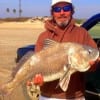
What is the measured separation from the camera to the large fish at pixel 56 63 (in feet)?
14.9

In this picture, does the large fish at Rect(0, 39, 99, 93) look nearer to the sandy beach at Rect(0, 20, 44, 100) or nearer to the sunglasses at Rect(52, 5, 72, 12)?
the sandy beach at Rect(0, 20, 44, 100)

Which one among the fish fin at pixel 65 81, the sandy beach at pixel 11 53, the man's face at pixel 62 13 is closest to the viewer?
the fish fin at pixel 65 81

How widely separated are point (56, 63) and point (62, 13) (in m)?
0.50

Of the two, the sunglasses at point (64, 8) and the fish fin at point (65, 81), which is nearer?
the fish fin at point (65, 81)

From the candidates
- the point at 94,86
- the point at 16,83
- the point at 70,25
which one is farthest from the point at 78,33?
the point at 94,86

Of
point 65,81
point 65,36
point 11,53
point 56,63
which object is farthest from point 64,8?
point 11,53

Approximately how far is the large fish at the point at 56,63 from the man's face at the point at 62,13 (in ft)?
0.76

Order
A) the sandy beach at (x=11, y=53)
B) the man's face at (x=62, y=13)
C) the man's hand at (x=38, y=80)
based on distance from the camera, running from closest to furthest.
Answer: the man's hand at (x=38, y=80) → the man's face at (x=62, y=13) → the sandy beach at (x=11, y=53)

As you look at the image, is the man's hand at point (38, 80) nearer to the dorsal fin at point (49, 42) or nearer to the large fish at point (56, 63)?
the large fish at point (56, 63)

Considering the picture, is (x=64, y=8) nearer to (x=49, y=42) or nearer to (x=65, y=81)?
(x=49, y=42)

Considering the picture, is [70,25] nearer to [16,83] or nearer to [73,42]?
[73,42]

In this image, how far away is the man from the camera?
477cm

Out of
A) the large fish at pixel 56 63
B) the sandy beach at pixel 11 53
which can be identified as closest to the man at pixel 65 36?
the large fish at pixel 56 63

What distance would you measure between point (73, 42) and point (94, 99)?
5.54 ft
